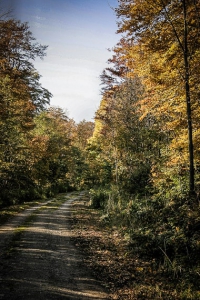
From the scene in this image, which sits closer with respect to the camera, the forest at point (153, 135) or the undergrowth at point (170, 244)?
the undergrowth at point (170, 244)

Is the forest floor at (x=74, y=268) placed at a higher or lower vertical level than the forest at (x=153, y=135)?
lower

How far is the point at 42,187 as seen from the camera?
25.5 meters

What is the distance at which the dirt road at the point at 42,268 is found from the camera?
490 centimetres

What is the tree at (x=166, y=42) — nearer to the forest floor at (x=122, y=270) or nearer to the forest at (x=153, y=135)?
the forest at (x=153, y=135)

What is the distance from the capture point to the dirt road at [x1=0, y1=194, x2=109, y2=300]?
16.1ft

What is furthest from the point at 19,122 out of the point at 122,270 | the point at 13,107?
the point at 122,270

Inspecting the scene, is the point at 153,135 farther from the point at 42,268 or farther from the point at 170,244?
the point at 42,268

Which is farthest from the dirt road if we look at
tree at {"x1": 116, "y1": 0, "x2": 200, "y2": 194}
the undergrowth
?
tree at {"x1": 116, "y1": 0, "x2": 200, "y2": 194}

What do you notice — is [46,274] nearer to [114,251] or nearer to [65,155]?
[114,251]

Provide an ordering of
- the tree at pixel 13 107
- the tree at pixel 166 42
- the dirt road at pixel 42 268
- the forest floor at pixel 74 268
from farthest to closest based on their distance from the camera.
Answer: the tree at pixel 13 107 → the tree at pixel 166 42 → the forest floor at pixel 74 268 → the dirt road at pixel 42 268

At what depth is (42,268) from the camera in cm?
604

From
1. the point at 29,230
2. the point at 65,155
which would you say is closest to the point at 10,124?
the point at 29,230

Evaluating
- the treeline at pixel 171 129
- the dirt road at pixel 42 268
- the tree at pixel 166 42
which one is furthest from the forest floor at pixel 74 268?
the tree at pixel 166 42

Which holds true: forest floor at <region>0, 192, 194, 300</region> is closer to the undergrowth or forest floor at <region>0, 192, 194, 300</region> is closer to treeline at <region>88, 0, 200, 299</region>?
the undergrowth
